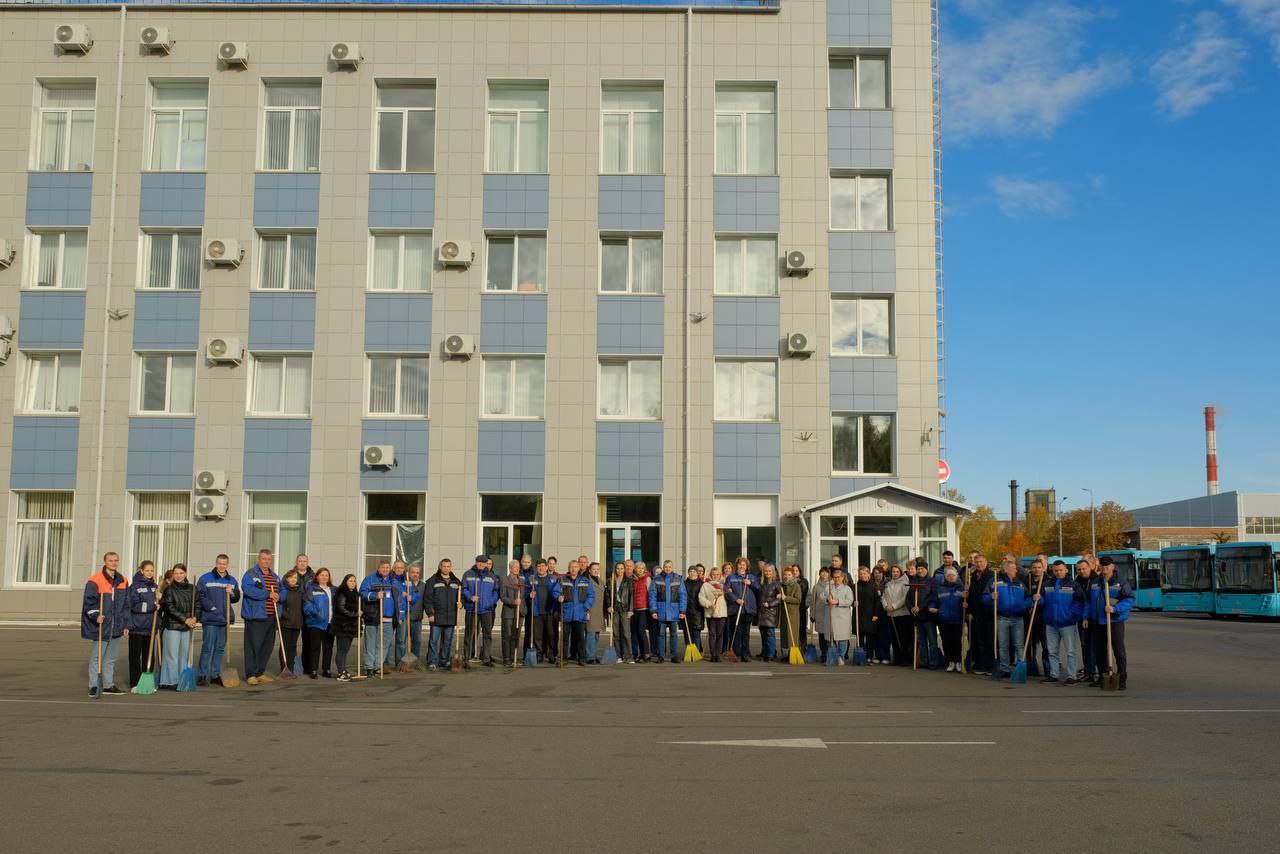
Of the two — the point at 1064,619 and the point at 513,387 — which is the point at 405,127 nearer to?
the point at 513,387

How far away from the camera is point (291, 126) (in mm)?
29016

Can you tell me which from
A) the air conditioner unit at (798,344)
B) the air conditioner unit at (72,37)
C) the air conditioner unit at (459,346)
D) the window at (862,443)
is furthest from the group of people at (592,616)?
the air conditioner unit at (72,37)

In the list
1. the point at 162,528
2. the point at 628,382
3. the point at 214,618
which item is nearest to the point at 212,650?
the point at 214,618

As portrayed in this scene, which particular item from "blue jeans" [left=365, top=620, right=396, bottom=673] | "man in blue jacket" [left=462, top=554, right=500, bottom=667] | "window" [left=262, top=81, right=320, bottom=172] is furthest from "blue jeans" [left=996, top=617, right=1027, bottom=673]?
"window" [left=262, top=81, right=320, bottom=172]

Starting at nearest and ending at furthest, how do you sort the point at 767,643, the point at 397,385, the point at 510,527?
the point at 767,643
the point at 510,527
the point at 397,385

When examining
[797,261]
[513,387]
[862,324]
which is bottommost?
[513,387]

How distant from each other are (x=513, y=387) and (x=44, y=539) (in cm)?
1232

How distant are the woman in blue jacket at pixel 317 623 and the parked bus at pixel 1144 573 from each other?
4177cm

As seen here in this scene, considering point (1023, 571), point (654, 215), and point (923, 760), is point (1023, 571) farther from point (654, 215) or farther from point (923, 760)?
point (654, 215)

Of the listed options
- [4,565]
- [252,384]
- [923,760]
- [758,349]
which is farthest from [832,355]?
[4,565]

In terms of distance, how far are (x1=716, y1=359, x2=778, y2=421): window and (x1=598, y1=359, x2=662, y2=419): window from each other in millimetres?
1589

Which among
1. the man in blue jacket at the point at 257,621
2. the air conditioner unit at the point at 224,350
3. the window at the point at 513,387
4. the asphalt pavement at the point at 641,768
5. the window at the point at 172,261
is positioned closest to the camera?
the asphalt pavement at the point at 641,768

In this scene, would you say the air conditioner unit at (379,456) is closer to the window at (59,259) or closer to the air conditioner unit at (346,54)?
the window at (59,259)

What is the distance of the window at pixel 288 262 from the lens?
28.4m
